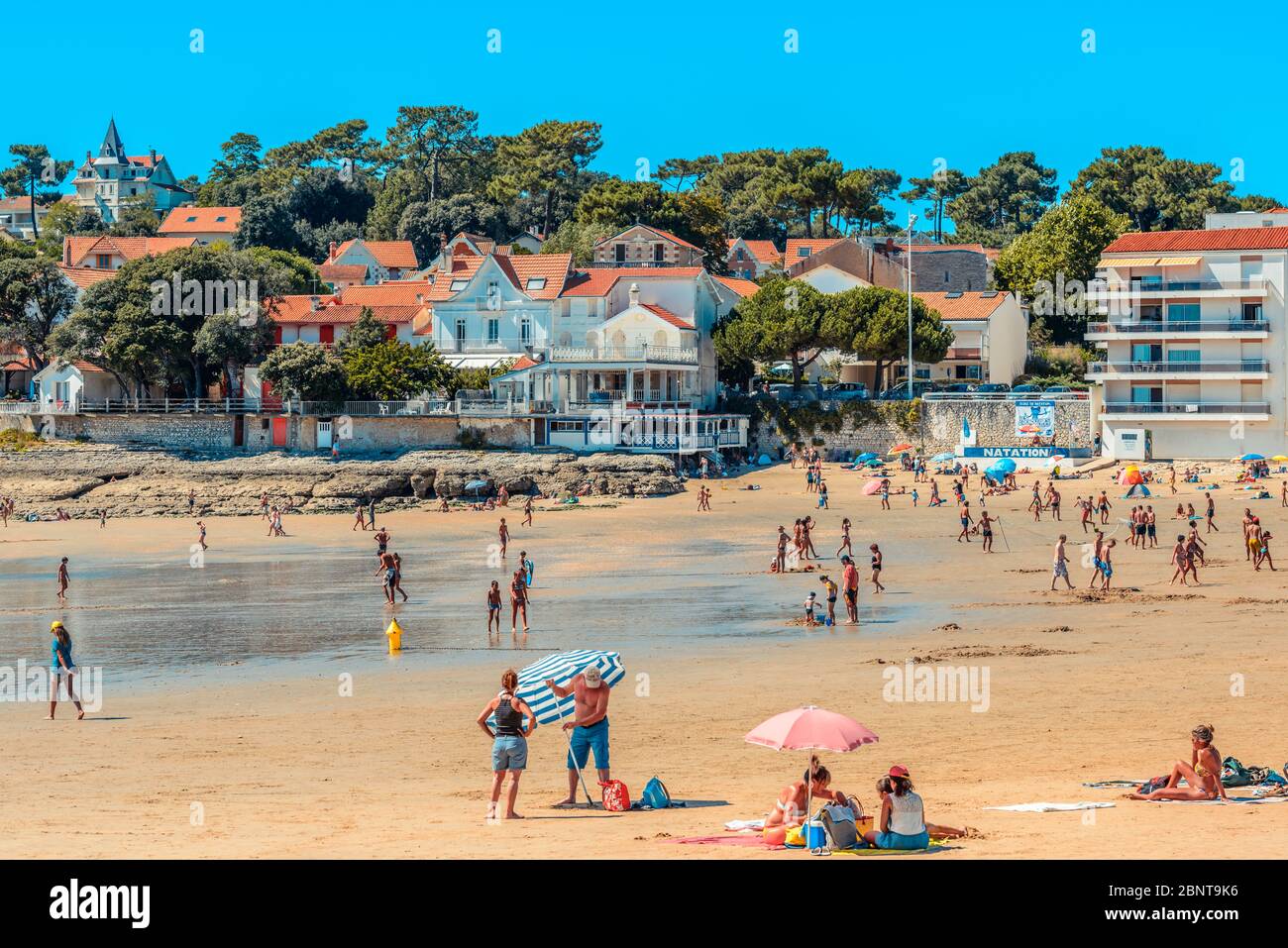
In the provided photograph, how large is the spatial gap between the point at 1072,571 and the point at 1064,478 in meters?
21.2

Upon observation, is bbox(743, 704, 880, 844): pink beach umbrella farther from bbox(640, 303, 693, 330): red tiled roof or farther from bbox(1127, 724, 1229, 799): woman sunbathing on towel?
bbox(640, 303, 693, 330): red tiled roof

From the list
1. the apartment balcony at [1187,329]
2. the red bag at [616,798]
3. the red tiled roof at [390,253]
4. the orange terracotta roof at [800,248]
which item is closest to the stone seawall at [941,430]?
the apartment balcony at [1187,329]

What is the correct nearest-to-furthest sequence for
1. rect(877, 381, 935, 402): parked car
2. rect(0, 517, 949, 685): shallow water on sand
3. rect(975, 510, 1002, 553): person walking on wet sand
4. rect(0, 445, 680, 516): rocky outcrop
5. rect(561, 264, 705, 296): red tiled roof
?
1. rect(0, 517, 949, 685): shallow water on sand
2. rect(975, 510, 1002, 553): person walking on wet sand
3. rect(0, 445, 680, 516): rocky outcrop
4. rect(877, 381, 935, 402): parked car
5. rect(561, 264, 705, 296): red tiled roof

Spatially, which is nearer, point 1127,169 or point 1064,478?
point 1064,478

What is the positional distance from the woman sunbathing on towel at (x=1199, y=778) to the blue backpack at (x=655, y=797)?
157 inches

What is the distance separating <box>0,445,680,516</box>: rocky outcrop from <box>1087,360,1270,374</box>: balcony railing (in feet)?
56.2

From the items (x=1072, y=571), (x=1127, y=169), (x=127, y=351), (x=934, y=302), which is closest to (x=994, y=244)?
(x=1127, y=169)

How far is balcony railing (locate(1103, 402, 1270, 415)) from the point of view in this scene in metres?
56.9

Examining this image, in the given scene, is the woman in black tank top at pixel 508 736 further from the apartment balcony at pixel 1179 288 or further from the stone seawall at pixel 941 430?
the stone seawall at pixel 941 430

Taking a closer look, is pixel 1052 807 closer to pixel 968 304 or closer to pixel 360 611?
pixel 360 611

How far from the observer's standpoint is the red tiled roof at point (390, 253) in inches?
4117

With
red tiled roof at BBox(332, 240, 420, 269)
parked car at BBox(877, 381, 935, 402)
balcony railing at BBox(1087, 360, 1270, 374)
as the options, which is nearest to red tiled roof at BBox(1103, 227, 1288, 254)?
balcony railing at BBox(1087, 360, 1270, 374)

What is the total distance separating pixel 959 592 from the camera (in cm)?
3081
